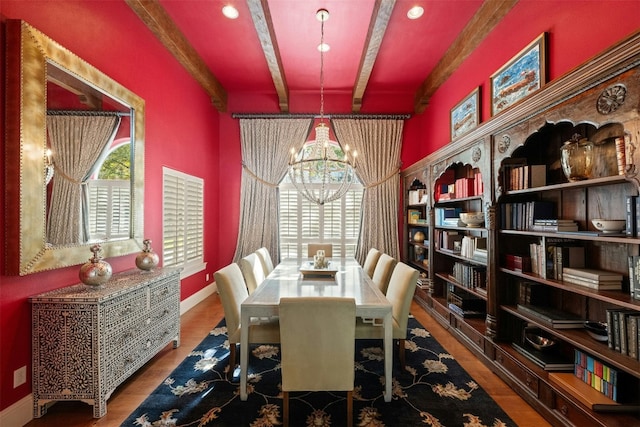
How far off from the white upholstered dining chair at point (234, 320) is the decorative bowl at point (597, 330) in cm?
211

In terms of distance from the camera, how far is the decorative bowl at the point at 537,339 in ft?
7.49

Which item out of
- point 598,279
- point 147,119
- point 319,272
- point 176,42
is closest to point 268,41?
point 176,42

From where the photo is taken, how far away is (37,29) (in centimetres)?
199

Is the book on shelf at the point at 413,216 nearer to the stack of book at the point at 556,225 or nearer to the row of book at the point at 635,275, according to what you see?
the stack of book at the point at 556,225

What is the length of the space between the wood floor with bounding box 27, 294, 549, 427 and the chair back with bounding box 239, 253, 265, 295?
3.02 feet

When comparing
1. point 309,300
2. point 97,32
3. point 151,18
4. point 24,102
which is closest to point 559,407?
point 309,300

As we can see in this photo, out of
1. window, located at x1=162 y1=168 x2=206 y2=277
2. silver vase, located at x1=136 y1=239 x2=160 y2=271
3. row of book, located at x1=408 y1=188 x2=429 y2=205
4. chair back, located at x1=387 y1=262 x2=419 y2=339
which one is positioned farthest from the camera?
row of book, located at x1=408 y1=188 x2=429 y2=205

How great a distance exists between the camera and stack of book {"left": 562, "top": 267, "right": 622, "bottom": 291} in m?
1.84

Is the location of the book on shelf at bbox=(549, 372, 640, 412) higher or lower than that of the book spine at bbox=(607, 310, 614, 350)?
lower

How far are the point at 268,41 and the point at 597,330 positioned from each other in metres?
4.03

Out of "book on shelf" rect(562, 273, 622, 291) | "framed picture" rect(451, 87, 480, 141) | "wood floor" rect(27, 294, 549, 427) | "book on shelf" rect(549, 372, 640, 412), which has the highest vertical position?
"framed picture" rect(451, 87, 480, 141)

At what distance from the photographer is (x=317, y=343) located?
1.81 meters

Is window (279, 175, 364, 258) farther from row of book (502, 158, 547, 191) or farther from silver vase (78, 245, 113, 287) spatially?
silver vase (78, 245, 113, 287)


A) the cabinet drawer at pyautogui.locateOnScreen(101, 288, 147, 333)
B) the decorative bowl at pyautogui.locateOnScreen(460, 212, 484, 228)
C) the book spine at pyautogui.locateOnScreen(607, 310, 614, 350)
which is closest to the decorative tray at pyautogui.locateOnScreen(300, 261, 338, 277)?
the cabinet drawer at pyautogui.locateOnScreen(101, 288, 147, 333)
